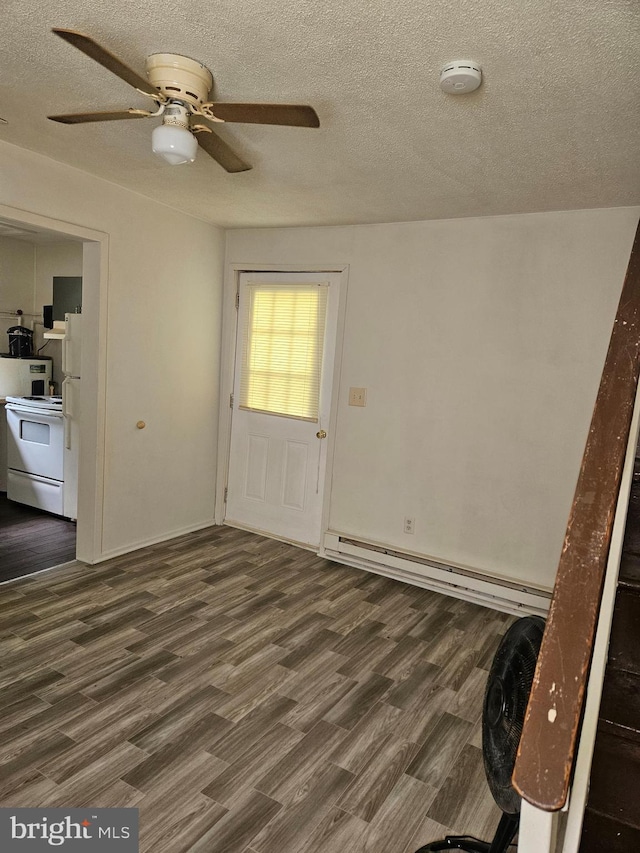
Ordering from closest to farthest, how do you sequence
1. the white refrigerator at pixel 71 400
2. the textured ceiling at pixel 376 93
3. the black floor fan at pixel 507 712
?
the black floor fan at pixel 507 712 → the textured ceiling at pixel 376 93 → the white refrigerator at pixel 71 400

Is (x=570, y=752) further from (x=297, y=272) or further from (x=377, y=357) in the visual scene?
(x=297, y=272)

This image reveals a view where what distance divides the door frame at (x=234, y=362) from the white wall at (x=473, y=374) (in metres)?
0.06

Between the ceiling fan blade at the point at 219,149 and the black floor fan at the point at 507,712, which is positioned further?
the ceiling fan blade at the point at 219,149

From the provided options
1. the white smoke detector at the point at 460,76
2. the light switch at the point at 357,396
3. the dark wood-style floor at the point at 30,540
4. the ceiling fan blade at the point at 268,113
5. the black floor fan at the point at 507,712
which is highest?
the white smoke detector at the point at 460,76

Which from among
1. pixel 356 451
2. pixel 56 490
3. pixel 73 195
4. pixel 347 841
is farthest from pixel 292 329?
pixel 347 841

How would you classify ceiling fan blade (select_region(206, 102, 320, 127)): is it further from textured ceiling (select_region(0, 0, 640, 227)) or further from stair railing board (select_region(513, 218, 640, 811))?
stair railing board (select_region(513, 218, 640, 811))

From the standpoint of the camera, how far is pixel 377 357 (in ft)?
13.2

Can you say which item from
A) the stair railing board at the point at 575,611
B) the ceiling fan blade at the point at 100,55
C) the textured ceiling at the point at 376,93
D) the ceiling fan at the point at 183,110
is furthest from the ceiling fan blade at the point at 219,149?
the stair railing board at the point at 575,611

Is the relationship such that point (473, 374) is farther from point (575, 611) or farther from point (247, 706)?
point (575, 611)

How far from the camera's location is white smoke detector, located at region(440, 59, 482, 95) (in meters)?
1.78

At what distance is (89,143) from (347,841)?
10.6ft

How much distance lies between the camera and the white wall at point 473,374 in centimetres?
332

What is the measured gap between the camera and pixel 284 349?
4473 mm

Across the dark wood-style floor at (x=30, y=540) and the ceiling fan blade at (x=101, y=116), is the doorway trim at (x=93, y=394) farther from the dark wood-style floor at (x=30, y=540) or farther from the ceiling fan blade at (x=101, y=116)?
the ceiling fan blade at (x=101, y=116)
